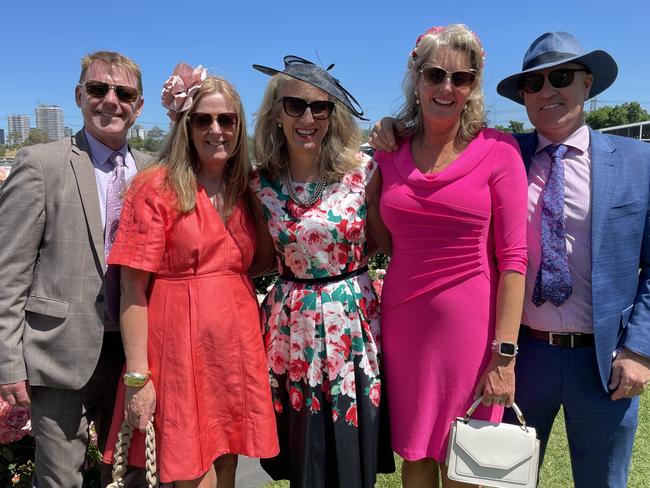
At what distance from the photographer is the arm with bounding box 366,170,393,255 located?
2.88m

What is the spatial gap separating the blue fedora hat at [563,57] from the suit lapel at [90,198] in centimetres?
214

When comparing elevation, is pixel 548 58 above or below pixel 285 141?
above

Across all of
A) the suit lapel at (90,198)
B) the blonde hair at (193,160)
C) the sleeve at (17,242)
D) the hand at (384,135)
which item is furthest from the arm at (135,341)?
the hand at (384,135)

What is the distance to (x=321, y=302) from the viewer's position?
274 centimetres

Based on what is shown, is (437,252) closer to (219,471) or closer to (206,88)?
(206,88)

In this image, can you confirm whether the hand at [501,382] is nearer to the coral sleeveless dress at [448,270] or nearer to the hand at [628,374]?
the coral sleeveless dress at [448,270]

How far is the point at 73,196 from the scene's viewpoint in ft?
8.75

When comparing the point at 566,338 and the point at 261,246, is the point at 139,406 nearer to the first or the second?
the point at 261,246

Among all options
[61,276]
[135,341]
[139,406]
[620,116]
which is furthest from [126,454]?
[620,116]

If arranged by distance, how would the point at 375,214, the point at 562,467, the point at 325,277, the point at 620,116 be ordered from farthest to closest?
the point at 620,116
the point at 562,467
the point at 375,214
the point at 325,277

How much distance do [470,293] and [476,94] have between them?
98 cm

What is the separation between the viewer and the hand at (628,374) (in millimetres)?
2494

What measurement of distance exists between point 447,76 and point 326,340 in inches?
54.1

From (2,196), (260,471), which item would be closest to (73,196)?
(2,196)
